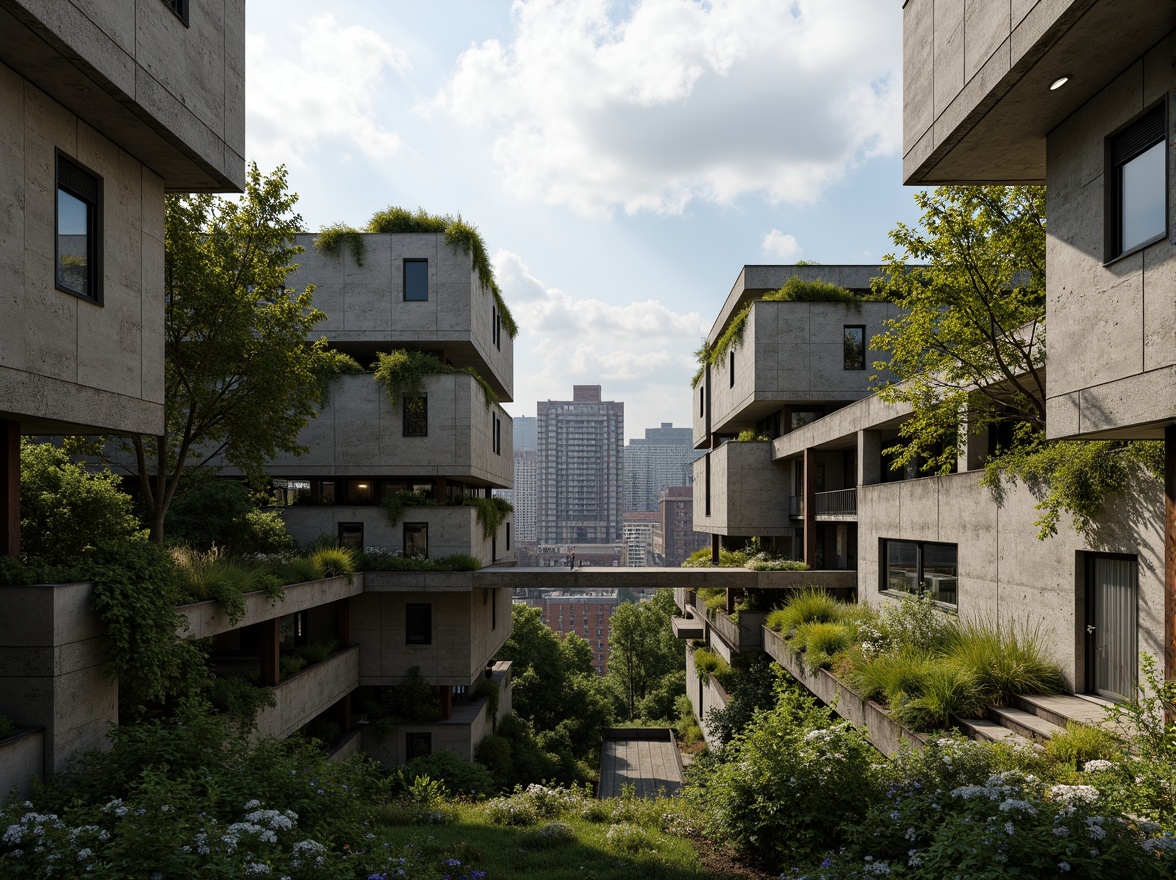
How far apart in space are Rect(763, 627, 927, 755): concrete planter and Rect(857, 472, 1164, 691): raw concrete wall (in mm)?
2855

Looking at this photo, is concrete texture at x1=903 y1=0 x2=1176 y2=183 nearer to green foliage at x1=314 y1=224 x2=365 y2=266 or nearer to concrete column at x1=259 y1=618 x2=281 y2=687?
concrete column at x1=259 y1=618 x2=281 y2=687

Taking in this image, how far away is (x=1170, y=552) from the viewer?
8.52 metres

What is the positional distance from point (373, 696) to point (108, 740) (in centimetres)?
1515

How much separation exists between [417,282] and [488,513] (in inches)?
342

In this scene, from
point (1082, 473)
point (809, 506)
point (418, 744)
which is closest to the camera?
point (1082, 473)

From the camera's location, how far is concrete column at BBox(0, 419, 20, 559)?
10.1 m

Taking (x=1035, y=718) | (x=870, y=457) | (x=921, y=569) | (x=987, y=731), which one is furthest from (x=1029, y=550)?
(x=870, y=457)

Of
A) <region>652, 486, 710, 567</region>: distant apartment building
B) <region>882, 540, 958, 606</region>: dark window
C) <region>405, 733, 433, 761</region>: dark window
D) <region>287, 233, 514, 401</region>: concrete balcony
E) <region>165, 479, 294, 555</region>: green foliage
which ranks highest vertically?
<region>287, 233, 514, 401</region>: concrete balcony

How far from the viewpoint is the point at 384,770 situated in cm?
2209

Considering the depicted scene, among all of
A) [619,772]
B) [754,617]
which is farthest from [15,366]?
[619,772]

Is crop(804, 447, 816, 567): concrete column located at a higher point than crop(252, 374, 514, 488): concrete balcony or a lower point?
lower

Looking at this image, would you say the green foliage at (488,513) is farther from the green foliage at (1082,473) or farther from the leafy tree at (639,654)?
the leafy tree at (639,654)

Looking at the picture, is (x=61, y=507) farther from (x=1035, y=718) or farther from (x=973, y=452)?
(x=973, y=452)

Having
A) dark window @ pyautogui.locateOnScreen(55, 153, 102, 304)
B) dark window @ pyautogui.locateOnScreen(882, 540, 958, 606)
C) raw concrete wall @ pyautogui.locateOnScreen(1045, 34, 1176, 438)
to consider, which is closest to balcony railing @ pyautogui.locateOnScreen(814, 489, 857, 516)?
dark window @ pyautogui.locateOnScreen(882, 540, 958, 606)
